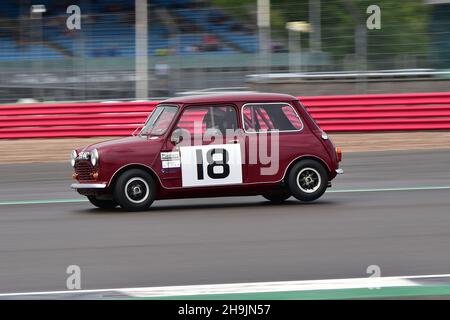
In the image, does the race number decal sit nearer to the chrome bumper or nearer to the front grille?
the chrome bumper

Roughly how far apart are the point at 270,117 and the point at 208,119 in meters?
0.75

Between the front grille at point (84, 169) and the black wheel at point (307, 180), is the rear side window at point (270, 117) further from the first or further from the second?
the front grille at point (84, 169)

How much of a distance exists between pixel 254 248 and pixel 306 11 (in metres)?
13.6

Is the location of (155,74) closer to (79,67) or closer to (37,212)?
(79,67)

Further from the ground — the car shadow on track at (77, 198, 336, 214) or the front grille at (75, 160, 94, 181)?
the front grille at (75, 160, 94, 181)

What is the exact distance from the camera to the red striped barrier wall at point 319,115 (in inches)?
775

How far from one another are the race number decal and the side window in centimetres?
22

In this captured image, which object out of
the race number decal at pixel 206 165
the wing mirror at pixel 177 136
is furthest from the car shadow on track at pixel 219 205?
the wing mirror at pixel 177 136

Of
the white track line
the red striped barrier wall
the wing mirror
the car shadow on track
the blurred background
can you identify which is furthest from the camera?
the blurred background

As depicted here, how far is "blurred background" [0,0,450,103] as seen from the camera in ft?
66.7

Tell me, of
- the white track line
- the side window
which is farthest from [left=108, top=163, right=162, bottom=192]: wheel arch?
the white track line

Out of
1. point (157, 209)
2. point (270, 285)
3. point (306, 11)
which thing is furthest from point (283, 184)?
point (306, 11)
